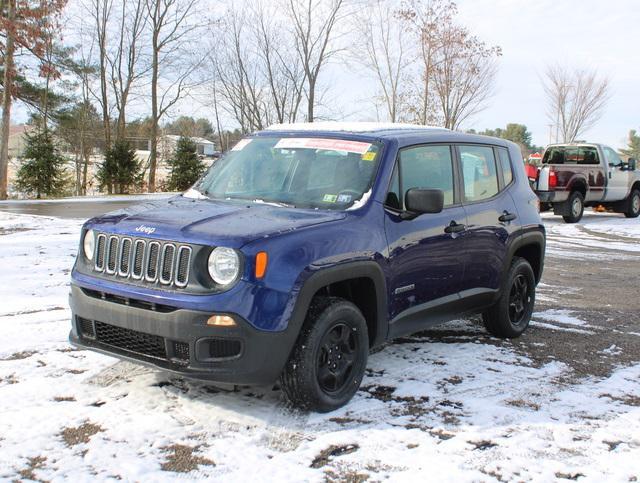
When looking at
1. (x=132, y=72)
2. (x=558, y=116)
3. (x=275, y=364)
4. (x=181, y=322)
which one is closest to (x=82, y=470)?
(x=181, y=322)

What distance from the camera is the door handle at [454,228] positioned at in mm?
5008

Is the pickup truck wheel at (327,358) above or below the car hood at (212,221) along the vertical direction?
below

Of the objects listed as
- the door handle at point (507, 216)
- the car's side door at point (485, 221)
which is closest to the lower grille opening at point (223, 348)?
the car's side door at point (485, 221)

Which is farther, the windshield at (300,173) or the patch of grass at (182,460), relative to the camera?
the windshield at (300,173)

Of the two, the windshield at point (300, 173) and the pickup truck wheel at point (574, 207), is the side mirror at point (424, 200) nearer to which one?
the windshield at point (300, 173)

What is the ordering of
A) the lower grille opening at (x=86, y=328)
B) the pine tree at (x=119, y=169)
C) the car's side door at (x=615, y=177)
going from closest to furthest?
1. the lower grille opening at (x=86, y=328)
2. the car's side door at (x=615, y=177)
3. the pine tree at (x=119, y=169)

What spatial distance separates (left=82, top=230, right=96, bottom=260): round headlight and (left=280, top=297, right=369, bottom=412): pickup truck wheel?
4.65ft

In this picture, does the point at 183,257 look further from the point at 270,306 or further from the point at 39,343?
the point at 39,343

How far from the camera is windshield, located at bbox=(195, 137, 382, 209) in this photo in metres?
4.54

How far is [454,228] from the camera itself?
5074mm

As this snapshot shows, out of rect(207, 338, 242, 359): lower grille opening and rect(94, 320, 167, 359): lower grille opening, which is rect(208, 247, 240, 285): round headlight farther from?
rect(94, 320, 167, 359): lower grille opening

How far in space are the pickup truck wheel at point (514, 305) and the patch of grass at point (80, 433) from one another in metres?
3.47

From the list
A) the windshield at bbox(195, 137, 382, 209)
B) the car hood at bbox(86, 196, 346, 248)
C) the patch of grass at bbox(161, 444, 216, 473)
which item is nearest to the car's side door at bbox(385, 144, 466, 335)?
the windshield at bbox(195, 137, 382, 209)

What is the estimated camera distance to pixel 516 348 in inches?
225
